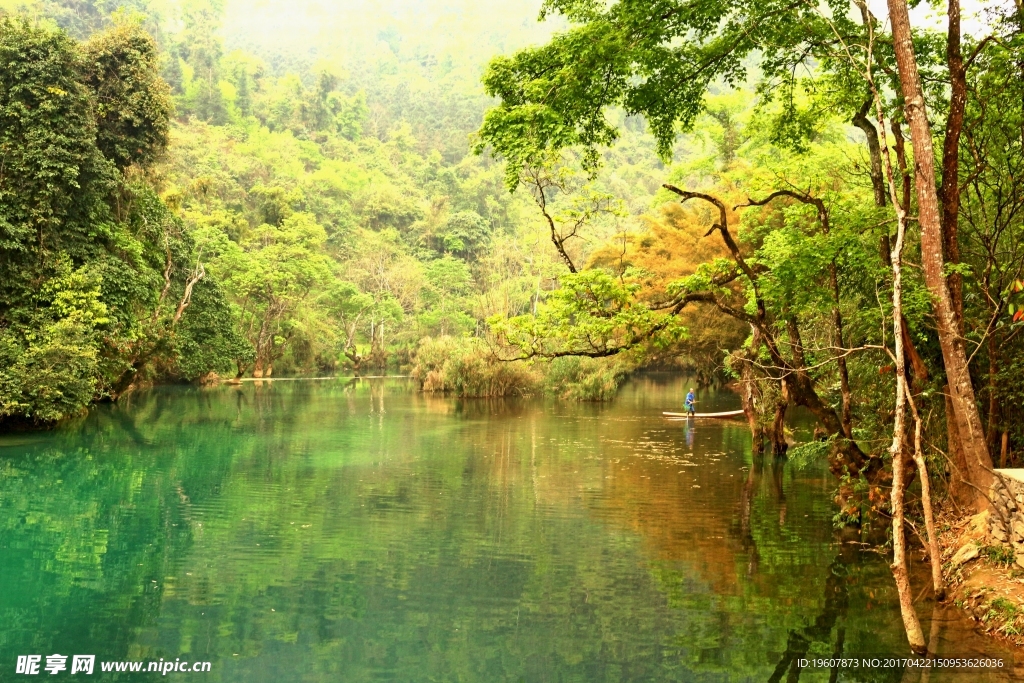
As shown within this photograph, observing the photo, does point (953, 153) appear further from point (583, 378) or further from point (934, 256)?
point (583, 378)

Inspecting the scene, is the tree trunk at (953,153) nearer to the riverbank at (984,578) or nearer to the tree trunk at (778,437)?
the riverbank at (984,578)

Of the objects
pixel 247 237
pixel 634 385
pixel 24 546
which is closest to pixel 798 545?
pixel 24 546

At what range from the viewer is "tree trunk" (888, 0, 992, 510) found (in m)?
7.28

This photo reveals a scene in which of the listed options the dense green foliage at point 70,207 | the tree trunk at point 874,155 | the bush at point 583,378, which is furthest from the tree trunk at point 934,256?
the bush at point 583,378

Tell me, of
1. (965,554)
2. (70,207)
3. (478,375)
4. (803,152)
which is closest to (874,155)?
(803,152)

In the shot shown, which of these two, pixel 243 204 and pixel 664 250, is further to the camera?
pixel 243 204

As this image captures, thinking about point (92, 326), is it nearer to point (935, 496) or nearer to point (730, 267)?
point (730, 267)

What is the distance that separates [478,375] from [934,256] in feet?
82.6

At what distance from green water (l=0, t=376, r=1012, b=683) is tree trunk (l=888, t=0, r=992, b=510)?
1.70 m

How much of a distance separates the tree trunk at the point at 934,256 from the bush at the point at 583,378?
23.3m

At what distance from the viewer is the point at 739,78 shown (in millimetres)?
9938

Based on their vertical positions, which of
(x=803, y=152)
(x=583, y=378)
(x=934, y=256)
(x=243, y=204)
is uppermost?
(x=243, y=204)

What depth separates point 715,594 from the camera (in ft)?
25.9

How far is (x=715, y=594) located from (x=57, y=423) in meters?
18.3
